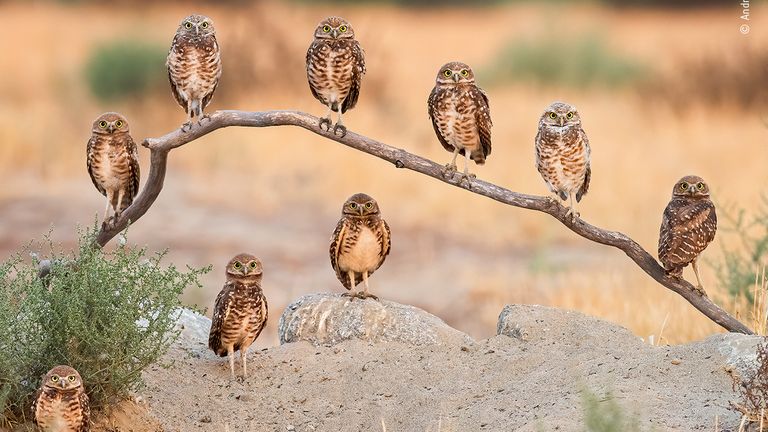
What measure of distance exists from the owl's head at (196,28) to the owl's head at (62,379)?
2.36 m

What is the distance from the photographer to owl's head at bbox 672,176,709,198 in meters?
7.34

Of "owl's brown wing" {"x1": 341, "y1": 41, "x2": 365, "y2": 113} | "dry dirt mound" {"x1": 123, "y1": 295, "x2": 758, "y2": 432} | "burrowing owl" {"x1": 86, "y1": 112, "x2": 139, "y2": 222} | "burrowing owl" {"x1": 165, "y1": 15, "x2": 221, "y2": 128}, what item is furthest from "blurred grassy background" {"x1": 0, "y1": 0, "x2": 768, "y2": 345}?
"burrowing owl" {"x1": 86, "y1": 112, "x2": 139, "y2": 222}

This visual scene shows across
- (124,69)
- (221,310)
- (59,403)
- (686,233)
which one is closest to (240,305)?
(221,310)

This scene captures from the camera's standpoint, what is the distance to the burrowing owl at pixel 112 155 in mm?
7312

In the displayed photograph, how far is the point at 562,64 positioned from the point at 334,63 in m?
18.9

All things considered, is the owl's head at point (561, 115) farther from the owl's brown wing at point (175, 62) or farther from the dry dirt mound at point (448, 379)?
the owl's brown wing at point (175, 62)

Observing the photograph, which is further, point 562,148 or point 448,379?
point 562,148

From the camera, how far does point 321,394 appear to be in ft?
23.4

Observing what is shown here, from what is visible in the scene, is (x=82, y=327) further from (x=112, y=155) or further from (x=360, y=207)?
(x=360, y=207)

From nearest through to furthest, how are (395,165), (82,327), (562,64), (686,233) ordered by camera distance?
(82,327)
(395,165)
(686,233)
(562,64)

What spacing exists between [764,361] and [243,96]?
53.2ft

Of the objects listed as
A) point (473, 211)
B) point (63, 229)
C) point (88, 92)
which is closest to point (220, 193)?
point (63, 229)

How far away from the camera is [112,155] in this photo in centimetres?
732

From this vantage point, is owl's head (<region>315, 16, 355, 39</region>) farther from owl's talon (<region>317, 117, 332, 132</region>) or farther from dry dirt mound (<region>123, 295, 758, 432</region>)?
dry dirt mound (<region>123, 295, 758, 432</region>)
